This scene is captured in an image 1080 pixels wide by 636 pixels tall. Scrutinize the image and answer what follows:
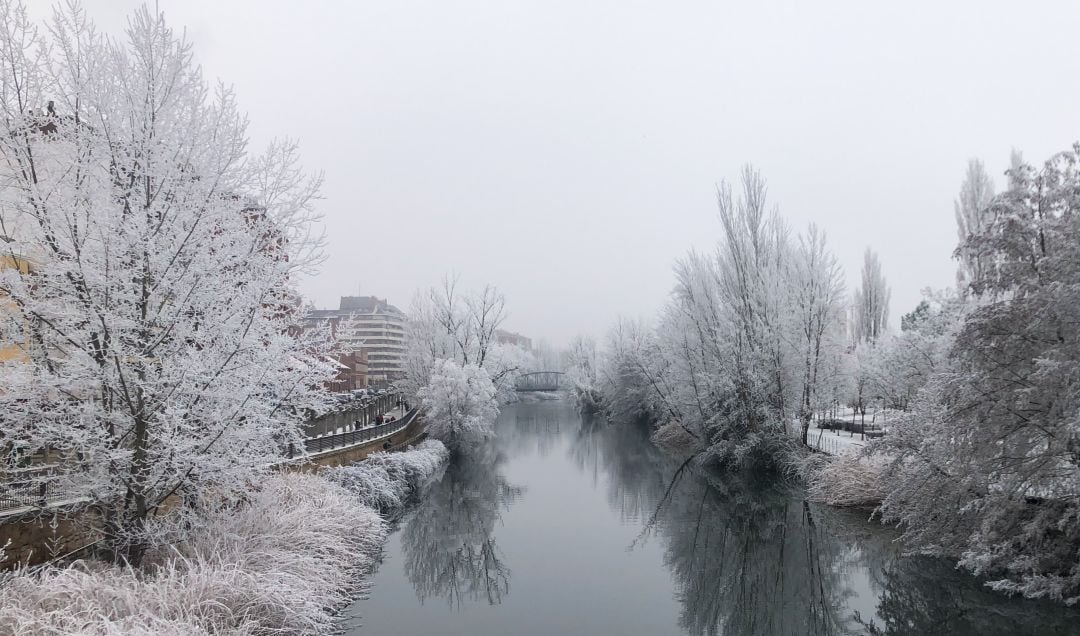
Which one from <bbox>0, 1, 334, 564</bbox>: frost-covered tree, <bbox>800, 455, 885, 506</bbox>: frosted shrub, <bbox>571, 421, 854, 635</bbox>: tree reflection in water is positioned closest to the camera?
<bbox>0, 1, 334, 564</bbox>: frost-covered tree

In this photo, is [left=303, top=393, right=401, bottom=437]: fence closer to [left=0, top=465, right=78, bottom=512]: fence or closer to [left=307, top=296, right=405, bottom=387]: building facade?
[left=0, top=465, right=78, bottom=512]: fence

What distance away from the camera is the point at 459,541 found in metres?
Answer: 14.8

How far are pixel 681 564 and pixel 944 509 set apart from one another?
16.3ft

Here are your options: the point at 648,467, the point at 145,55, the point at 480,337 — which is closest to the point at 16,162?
the point at 145,55

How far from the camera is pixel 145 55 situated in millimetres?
8453

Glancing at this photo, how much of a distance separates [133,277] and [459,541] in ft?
31.5

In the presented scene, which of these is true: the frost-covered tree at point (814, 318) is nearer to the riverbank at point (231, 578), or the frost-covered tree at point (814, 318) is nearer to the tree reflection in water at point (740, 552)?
the tree reflection in water at point (740, 552)

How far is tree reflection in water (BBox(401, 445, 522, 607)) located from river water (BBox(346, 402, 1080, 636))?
0.18ft

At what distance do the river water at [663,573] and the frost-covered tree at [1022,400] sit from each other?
0.79 m

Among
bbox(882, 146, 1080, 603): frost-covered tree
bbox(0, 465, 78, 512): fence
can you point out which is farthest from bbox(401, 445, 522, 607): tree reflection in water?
bbox(882, 146, 1080, 603): frost-covered tree

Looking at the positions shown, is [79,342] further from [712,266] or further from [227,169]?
[712,266]

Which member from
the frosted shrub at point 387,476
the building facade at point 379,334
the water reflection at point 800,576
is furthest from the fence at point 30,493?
the building facade at point 379,334

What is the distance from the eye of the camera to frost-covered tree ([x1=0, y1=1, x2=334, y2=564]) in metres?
7.75

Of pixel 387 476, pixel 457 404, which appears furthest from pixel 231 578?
pixel 457 404
